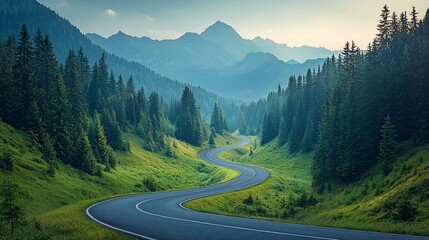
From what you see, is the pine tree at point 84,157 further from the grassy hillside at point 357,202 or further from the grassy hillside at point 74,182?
the grassy hillside at point 357,202

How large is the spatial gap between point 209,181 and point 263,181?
60.3 feet

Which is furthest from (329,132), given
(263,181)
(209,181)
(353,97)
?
(209,181)

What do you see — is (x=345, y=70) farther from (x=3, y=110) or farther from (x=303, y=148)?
(x=3, y=110)

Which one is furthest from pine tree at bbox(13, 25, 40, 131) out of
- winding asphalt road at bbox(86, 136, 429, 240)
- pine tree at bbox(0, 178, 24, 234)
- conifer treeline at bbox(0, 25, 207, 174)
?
pine tree at bbox(0, 178, 24, 234)

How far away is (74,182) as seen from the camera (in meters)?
48.8

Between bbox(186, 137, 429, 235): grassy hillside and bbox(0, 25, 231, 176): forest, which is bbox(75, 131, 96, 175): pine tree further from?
bbox(186, 137, 429, 235): grassy hillside

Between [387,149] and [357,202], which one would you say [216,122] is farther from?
[357,202]

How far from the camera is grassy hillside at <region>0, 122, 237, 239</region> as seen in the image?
2177 centimetres

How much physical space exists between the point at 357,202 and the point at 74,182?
38636 millimetres

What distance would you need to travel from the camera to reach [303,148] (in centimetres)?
9606

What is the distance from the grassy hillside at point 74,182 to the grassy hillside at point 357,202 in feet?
42.0

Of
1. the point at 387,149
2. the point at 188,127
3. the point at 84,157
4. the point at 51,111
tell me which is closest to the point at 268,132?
the point at 188,127

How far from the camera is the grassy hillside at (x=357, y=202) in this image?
78.8 feet

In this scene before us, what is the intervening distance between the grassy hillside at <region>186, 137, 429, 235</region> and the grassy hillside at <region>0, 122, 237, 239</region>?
42.0 feet
